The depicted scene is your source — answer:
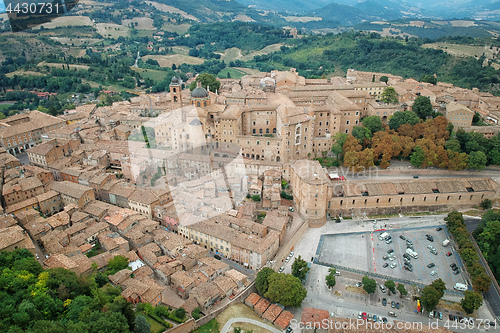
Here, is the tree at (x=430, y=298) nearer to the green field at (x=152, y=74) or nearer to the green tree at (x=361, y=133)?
the green tree at (x=361, y=133)

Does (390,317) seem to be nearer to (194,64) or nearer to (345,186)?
(345,186)

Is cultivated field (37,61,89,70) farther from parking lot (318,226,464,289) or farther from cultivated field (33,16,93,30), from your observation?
parking lot (318,226,464,289)

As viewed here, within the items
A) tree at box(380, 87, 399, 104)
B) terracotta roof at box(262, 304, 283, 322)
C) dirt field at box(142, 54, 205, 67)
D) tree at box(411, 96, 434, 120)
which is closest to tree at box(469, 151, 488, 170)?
tree at box(411, 96, 434, 120)

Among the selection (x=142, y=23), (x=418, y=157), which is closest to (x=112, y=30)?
(x=142, y=23)

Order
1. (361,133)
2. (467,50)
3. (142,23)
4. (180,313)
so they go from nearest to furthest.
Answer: (180,313), (361,133), (467,50), (142,23)

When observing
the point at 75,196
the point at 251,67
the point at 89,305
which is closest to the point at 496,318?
the point at 89,305

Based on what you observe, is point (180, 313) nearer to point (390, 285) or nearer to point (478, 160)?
point (390, 285)
